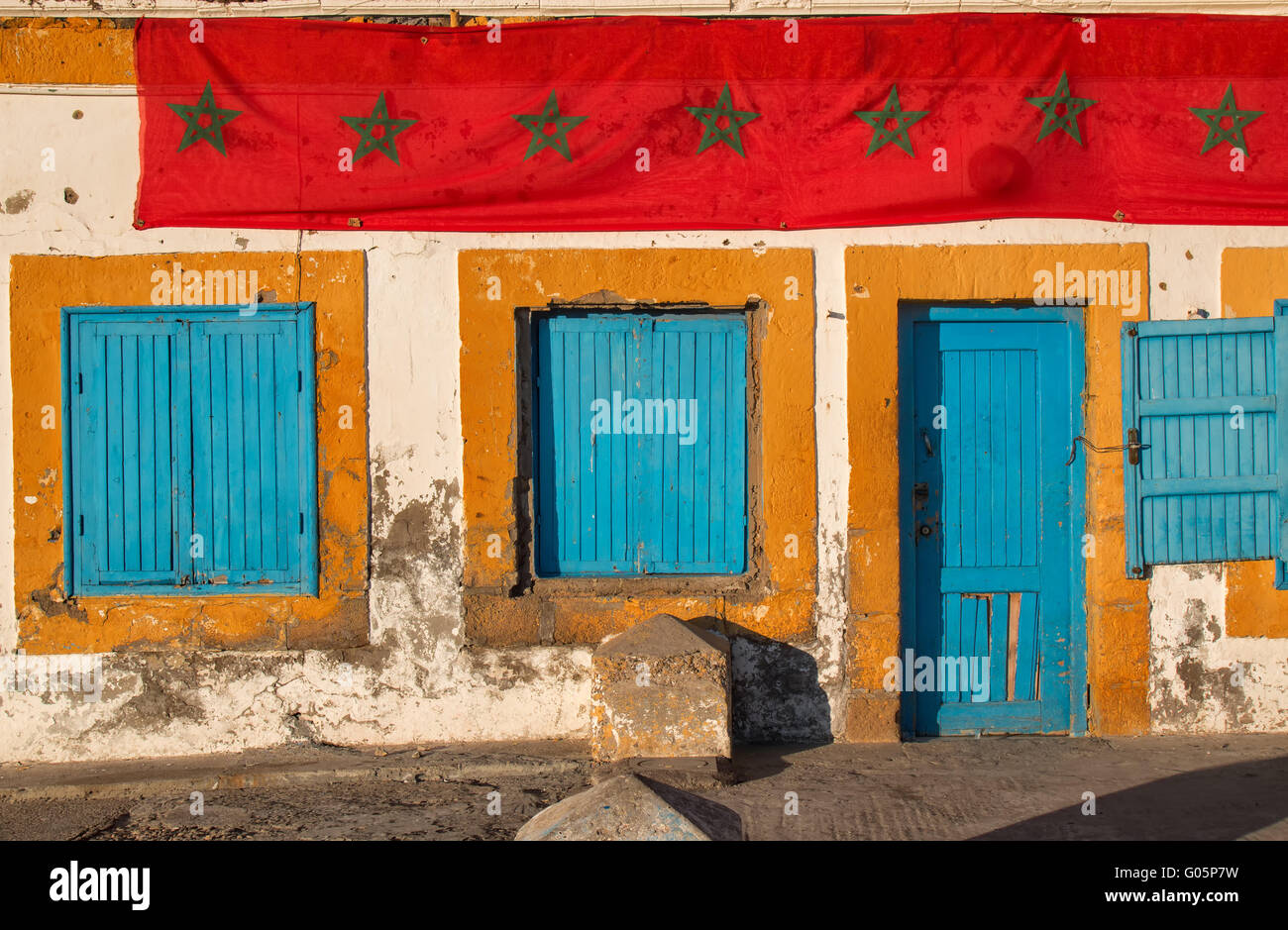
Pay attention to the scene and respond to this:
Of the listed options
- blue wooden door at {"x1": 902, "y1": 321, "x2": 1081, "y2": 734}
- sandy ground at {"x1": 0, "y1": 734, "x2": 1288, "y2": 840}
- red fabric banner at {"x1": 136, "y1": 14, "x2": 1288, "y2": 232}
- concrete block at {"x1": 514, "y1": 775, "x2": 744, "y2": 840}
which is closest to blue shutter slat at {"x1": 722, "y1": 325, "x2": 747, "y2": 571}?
red fabric banner at {"x1": 136, "y1": 14, "x2": 1288, "y2": 232}

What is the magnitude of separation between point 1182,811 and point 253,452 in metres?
4.86

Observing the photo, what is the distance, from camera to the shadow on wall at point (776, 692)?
5637 millimetres

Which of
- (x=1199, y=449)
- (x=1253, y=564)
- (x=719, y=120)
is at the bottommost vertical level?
(x=1253, y=564)

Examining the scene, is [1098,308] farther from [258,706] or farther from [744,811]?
[258,706]

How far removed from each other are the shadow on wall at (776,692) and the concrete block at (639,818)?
3229mm

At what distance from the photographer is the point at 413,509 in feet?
18.6

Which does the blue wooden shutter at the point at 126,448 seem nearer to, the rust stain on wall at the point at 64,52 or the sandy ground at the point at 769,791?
the sandy ground at the point at 769,791

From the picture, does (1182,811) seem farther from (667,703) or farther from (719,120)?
(719,120)

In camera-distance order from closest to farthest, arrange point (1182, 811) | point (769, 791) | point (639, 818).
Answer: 1. point (639, 818)
2. point (1182, 811)
3. point (769, 791)

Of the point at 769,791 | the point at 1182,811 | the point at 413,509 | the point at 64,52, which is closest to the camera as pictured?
the point at 1182,811

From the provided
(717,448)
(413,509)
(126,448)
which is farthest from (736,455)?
(126,448)

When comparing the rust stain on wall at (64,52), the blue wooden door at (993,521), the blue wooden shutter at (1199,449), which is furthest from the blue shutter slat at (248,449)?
the blue wooden shutter at (1199,449)

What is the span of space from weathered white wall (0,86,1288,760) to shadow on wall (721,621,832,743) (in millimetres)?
91

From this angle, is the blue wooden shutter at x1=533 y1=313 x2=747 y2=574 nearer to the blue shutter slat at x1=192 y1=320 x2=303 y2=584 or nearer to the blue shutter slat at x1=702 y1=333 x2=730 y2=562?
the blue shutter slat at x1=702 y1=333 x2=730 y2=562
